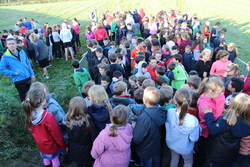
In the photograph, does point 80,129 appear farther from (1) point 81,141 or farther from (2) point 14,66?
(2) point 14,66

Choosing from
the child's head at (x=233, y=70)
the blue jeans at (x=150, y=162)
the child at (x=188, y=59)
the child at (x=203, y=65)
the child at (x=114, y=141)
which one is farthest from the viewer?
the child at (x=188, y=59)

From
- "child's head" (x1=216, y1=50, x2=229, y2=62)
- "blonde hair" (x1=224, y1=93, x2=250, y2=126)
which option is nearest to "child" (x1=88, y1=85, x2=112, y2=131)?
"blonde hair" (x1=224, y1=93, x2=250, y2=126)

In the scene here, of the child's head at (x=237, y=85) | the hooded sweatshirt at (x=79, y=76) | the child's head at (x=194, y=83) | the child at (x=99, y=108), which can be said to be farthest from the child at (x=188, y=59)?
the child at (x=99, y=108)

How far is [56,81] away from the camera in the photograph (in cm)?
725

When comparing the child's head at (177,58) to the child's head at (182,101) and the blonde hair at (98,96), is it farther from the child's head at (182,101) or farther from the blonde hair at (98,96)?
the blonde hair at (98,96)

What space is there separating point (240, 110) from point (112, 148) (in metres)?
1.86

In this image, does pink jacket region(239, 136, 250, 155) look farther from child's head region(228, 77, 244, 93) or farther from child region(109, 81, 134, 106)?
child region(109, 81, 134, 106)

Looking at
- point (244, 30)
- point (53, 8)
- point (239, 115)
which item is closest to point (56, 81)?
point (239, 115)

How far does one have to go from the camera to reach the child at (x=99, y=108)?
2.89 metres

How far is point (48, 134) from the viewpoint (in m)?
2.95

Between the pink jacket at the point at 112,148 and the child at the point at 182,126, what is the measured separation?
0.69 metres

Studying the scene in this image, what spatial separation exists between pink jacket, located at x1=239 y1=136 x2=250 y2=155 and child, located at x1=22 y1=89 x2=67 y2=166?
2.90 m

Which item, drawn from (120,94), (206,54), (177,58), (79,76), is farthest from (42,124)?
(206,54)

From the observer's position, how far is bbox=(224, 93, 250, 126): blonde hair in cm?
238
